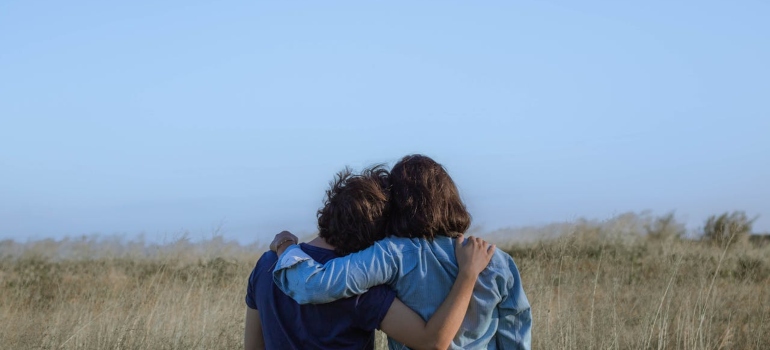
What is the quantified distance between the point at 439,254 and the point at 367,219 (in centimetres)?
29

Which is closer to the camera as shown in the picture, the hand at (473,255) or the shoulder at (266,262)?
the hand at (473,255)

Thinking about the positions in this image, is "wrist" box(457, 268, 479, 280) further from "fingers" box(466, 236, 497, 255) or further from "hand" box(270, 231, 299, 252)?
"hand" box(270, 231, 299, 252)

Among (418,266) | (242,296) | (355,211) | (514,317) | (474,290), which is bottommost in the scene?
(242,296)

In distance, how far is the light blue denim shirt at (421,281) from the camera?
300cm

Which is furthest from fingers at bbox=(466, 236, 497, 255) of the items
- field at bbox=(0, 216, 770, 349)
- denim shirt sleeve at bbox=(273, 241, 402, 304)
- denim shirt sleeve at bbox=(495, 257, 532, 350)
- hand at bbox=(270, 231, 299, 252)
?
field at bbox=(0, 216, 770, 349)

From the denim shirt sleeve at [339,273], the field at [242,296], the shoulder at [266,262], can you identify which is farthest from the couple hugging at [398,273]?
the field at [242,296]

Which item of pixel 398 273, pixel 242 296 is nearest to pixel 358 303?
pixel 398 273

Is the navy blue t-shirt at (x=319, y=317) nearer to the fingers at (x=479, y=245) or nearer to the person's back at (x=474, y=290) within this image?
the person's back at (x=474, y=290)

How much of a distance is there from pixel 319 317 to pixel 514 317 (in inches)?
29.0

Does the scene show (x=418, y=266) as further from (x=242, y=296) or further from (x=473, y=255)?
(x=242, y=296)

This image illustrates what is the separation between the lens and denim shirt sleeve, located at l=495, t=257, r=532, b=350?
3.21 m

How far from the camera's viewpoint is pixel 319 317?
10.4 ft

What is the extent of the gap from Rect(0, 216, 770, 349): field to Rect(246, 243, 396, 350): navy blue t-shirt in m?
3.09

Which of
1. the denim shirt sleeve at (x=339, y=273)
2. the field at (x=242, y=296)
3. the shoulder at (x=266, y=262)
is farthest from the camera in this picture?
the field at (x=242, y=296)
